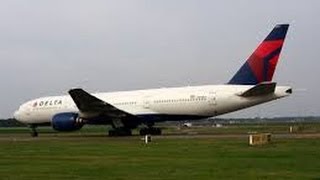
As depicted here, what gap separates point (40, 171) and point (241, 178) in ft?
21.9

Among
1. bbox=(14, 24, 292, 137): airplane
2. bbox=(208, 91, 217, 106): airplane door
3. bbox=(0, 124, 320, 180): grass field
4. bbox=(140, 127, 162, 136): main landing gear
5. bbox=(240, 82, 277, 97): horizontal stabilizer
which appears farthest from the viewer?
bbox=(140, 127, 162, 136): main landing gear

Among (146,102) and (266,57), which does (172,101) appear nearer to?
(146,102)

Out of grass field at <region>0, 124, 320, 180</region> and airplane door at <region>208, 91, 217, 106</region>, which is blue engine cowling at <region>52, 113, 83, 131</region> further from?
grass field at <region>0, 124, 320, 180</region>

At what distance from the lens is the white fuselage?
52.0m

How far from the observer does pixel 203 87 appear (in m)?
54.3

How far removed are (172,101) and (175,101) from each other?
294mm

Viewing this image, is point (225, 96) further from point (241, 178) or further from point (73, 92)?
point (241, 178)

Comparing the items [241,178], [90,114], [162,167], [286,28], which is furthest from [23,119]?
[241,178]

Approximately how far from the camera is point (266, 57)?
51688 millimetres

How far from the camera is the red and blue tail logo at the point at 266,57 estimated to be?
170ft

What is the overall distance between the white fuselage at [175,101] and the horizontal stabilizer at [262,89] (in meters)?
0.57

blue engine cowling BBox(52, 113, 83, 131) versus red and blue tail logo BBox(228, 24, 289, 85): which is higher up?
red and blue tail logo BBox(228, 24, 289, 85)

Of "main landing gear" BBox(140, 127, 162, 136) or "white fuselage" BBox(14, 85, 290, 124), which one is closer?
"white fuselage" BBox(14, 85, 290, 124)

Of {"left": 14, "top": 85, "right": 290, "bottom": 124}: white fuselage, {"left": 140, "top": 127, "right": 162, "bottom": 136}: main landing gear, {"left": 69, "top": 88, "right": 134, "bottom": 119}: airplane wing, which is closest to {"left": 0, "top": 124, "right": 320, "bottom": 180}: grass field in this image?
{"left": 14, "top": 85, "right": 290, "bottom": 124}: white fuselage
